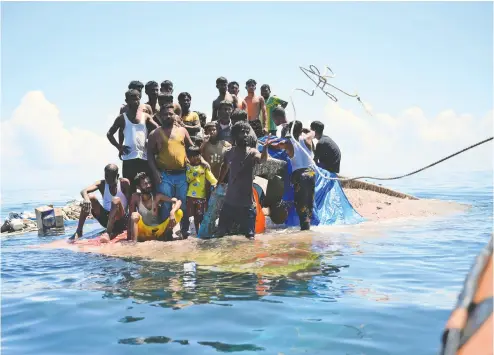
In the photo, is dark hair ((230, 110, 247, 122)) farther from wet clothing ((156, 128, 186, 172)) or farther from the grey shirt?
wet clothing ((156, 128, 186, 172))

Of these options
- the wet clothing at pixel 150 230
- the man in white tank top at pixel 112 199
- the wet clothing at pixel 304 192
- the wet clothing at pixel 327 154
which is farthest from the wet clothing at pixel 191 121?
the wet clothing at pixel 327 154

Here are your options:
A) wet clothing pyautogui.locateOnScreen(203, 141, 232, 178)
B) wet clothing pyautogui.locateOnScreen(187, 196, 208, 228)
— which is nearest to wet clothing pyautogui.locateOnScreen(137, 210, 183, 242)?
wet clothing pyautogui.locateOnScreen(187, 196, 208, 228)

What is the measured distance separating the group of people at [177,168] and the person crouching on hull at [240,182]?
1cm

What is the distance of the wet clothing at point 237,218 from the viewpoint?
782 cm

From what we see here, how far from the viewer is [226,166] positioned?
26.0 ft

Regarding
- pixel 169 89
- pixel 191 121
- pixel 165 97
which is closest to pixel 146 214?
pixel 165 97

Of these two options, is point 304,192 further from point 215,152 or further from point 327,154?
point 215,152

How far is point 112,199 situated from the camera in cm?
858

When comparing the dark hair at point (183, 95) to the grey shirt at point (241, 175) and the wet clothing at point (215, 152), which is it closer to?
the wet clothing at point (215, 152)

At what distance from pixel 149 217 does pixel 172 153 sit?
41.9 inches

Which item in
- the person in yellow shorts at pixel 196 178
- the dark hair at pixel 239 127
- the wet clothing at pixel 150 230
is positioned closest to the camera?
the dark hair at pixel 239 127

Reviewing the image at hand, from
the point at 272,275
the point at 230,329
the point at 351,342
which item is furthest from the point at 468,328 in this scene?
the point at 272,275

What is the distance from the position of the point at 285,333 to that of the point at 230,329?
0.48m

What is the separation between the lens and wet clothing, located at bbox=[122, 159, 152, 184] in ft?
27.8
